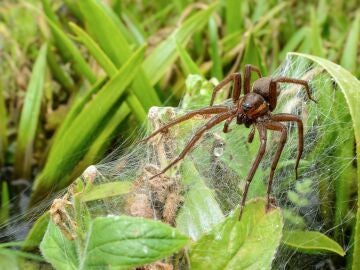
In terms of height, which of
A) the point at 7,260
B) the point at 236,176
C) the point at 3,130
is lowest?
the point at 236,176

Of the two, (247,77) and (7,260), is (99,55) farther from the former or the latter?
(7,260)

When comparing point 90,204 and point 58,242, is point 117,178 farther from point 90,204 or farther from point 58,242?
point 58,242

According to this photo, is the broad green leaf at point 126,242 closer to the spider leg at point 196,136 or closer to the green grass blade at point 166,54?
the spider leg at point 196,136

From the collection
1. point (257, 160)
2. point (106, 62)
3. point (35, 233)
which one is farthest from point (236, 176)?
point (106, 62)

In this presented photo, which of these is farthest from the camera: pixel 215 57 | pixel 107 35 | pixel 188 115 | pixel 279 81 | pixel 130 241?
pixel 215 57

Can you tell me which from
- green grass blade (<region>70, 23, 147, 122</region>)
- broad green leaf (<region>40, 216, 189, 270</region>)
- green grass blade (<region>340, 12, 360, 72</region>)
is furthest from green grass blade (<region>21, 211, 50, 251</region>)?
green grass blade (<region>340, 12, 360, 72</region>)

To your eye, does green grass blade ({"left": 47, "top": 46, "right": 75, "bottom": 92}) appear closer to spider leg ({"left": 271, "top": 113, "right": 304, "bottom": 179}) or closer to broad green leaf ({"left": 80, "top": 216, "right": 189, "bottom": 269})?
spider leg ({"left": 271, "top": 113, "right": 304, "bottom": 179})

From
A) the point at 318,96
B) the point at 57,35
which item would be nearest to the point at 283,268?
the point at 318,96

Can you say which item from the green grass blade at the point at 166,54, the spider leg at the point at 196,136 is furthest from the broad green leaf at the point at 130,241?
the green grass blade at the point at 166,54

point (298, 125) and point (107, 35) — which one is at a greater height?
point (107, 35)
